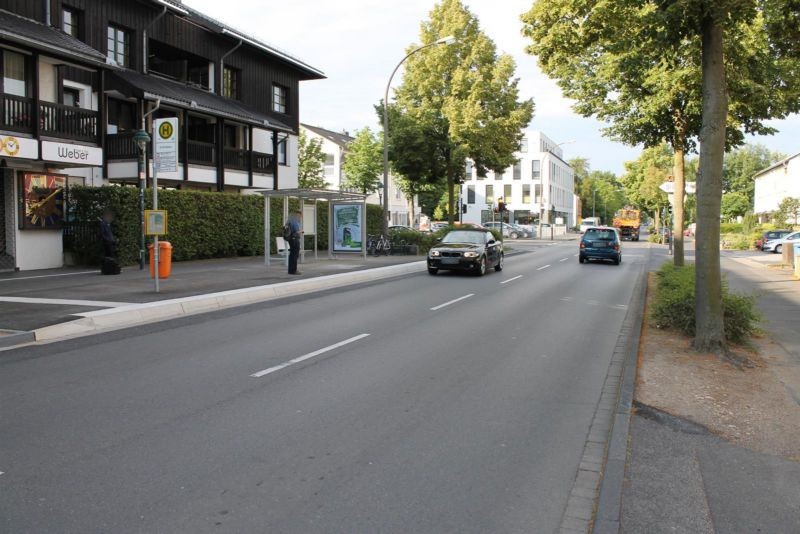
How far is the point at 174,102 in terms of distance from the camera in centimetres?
2319

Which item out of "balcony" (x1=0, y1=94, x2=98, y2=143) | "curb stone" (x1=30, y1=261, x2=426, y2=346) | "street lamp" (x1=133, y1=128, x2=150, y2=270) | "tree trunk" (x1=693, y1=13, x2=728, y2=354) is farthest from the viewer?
"street lamp" (x1=133, y1=128, x2=150, y2=270)

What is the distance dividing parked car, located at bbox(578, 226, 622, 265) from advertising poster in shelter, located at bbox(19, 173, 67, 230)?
19494mm

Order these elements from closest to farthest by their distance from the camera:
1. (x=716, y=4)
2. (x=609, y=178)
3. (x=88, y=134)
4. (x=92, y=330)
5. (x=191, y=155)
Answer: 1. (x=716, y=4)
2. (x=92, y=330)
3. (x=88, y=134)
4. (x=191, y=155)
5. (x=609, y=178)

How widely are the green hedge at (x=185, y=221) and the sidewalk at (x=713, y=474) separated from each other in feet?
55.7

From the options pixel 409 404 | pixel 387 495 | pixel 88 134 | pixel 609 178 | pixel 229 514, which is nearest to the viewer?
pixel 229 514

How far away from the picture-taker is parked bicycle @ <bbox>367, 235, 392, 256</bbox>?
93.6 feet

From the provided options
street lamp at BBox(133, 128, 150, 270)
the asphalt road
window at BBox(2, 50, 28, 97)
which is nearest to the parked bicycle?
street lamp at BBox(133, 128, 150, 270)

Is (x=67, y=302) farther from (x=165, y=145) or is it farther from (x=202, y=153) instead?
(x=202, y=153)

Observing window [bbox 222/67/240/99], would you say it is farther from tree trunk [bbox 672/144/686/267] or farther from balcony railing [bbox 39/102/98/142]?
tree trunk [bbox 672/144/686/267]

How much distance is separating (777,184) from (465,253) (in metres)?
62.1

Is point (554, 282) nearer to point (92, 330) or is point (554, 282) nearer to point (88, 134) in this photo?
point (92, 330)

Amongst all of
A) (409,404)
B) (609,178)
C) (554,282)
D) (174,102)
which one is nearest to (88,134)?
(174,102)

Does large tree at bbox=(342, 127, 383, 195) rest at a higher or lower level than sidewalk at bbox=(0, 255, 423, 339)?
higher

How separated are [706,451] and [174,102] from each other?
881 inches
